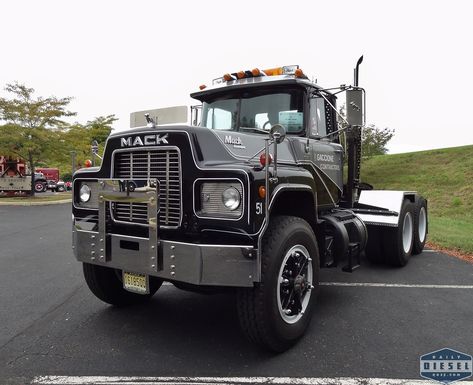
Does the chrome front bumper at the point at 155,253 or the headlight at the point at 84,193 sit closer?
the chrome front bumper at the point at 155,253

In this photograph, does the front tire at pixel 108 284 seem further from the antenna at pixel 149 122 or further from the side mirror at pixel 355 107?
the side mirror at pixel 355 107

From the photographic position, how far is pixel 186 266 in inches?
117

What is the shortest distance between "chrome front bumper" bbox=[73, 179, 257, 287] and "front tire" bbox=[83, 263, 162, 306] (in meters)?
0.52

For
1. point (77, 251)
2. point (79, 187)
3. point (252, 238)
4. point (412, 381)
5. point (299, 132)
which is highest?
point (299, 132)

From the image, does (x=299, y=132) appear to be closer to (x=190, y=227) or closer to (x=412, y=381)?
(x=190, y=227)

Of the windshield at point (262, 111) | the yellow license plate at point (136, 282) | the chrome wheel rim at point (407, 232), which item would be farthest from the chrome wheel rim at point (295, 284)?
the chrome wheel rim at point (407, 232)

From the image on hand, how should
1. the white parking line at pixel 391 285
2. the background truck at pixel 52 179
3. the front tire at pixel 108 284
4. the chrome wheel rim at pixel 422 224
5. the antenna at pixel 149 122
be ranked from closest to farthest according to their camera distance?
the antenna at pixel 149 122 < the front tire at pixel 108 284 < the white parking line at pixel 391 285 < the chrome wheel rim at pixel 422 224 < the background truck at pixel 52 179

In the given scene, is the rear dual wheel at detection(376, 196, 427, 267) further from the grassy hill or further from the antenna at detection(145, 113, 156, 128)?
the antenna at detection(145, 113, 156, 128)

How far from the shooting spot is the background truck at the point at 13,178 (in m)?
23.7

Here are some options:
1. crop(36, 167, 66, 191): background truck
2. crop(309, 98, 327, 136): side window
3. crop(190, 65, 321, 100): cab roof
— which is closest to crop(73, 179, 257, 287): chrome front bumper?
crop(190, 65, 321, 100): cab roof

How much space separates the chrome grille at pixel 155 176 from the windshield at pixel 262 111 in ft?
4.62

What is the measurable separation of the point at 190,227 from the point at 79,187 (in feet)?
4.78

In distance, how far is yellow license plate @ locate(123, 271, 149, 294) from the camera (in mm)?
3398

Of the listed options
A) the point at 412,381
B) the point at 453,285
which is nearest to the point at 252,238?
the point at 412,381
